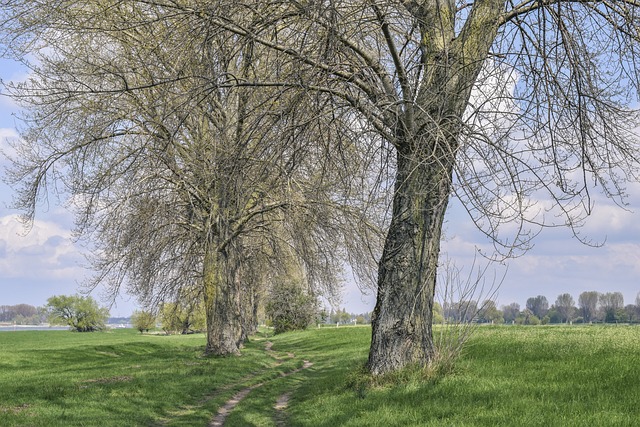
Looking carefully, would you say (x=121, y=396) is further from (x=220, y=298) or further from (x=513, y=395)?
(x=220, y=298)

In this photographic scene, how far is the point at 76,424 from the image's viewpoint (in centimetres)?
1088

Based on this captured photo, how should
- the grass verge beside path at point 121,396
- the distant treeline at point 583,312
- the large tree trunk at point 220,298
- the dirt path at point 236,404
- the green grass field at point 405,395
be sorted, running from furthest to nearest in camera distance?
the distant treeline at point 583,312 → the large tree trunk at point 220,298 → the dirt path at point 236,404 → the grass verge beside path at point 121,396 → the green grass field at point 405,395

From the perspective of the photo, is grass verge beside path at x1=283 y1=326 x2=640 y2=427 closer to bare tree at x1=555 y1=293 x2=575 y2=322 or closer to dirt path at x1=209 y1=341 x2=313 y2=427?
dirt path at x1=209 y1=341 x2=313 y2=427

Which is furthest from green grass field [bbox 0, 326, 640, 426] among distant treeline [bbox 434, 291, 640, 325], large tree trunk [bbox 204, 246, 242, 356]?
distant treeline [bbox 434, 291, 640, 325]

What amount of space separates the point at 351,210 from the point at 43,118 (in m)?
10.1

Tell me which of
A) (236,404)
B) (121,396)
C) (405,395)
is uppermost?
(405,395)

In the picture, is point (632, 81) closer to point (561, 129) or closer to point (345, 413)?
point (561, 129)

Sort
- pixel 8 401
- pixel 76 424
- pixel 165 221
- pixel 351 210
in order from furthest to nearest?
1. pixel 165 221
2. pixel 351 210
3. pixel 8 401
4. pixel 76 424

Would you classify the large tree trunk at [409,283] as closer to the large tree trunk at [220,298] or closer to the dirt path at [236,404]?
the dirt path at [236,404]

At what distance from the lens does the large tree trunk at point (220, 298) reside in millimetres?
23859

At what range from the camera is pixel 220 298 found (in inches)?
936

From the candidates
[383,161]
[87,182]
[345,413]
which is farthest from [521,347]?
[87,182]

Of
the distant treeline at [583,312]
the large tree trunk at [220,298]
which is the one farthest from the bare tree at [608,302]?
the large tree trunk at [220,298]

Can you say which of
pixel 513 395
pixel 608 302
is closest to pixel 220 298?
pixel 513 395
